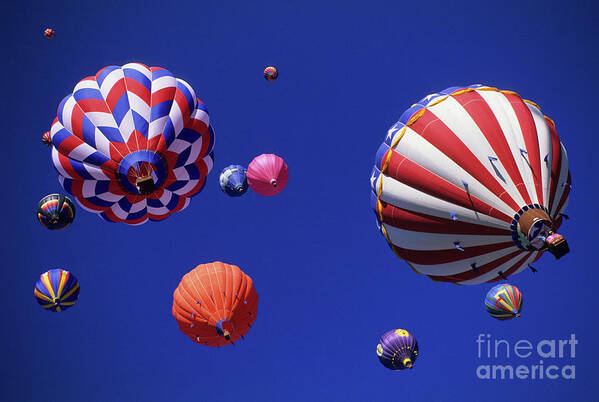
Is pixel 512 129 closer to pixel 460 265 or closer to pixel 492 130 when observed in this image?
pixel 492 130

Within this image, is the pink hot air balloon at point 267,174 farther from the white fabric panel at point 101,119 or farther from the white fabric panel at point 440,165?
the white fabric panel at point 440,165

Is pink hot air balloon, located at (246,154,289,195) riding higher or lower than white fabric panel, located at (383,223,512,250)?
higher

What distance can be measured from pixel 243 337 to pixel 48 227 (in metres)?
7.00

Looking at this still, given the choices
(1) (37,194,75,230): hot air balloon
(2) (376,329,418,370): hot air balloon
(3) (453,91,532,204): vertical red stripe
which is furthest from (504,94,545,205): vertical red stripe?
(1) (37,194,75,230): hot air balloon

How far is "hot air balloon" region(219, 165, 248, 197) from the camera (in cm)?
1567

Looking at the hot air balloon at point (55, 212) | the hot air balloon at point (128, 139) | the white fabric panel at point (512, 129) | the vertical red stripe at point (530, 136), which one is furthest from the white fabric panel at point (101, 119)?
the vertical red stripe at point (530, 136)

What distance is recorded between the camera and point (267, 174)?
50.3 feet

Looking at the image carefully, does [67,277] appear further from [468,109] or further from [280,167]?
[468,109]

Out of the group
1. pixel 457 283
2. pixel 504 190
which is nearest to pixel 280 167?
pixel 457 283

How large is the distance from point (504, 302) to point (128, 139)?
45.1 feet

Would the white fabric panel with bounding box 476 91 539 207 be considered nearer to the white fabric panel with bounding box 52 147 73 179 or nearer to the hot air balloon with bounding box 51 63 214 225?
the hot air balloon with bounding box 51 63 214 225

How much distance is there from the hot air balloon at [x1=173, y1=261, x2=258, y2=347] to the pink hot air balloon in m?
3.60

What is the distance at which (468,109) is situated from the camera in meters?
9.11

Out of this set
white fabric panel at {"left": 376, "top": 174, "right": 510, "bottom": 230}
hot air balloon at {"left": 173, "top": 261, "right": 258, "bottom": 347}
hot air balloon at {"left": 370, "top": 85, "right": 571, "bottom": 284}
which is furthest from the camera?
hot air balloon at {"left": 173, "top": 261, "right": 258, "bottom": 347}
